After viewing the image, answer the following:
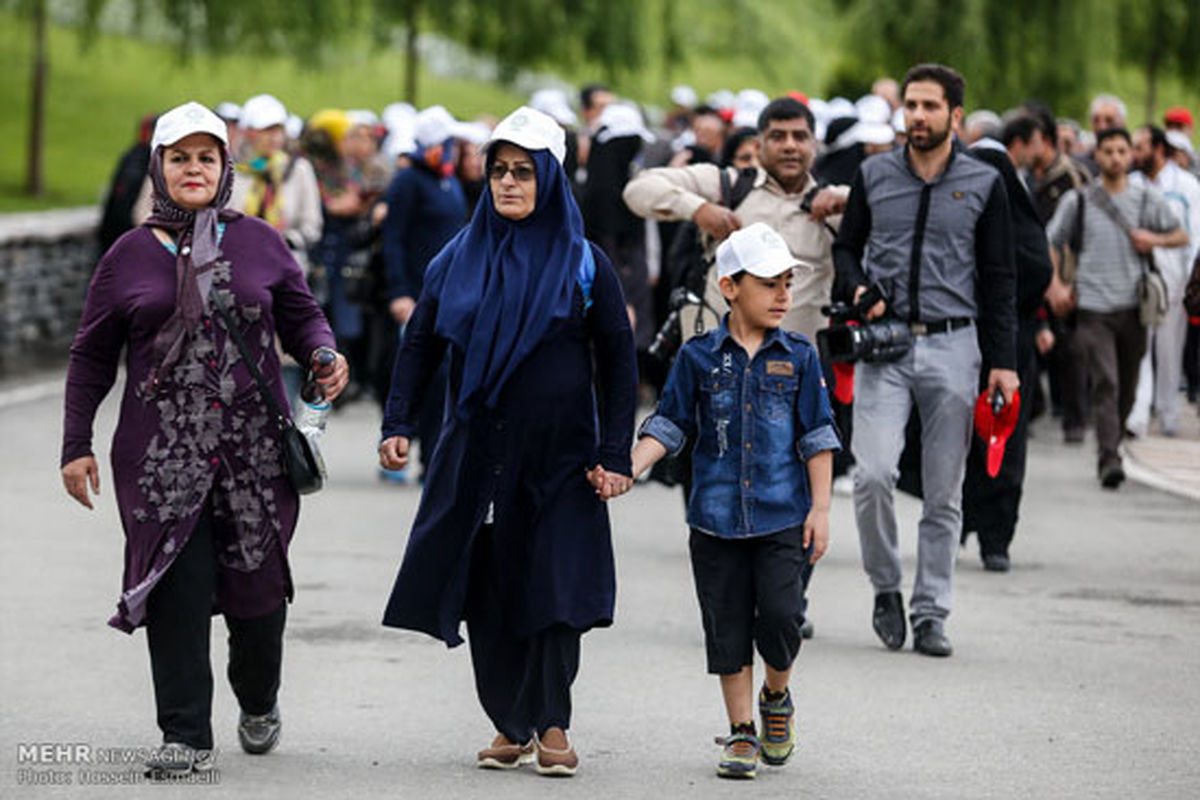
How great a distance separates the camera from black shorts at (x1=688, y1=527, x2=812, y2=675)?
7.51 metres

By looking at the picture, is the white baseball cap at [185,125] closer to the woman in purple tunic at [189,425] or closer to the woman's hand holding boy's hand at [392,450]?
the woman in purple tunic at [189,425]

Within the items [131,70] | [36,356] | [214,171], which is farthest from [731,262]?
[131,70]

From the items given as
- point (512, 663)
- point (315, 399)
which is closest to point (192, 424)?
point (315, 399)

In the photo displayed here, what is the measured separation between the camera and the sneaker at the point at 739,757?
7.37 metres

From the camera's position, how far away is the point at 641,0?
34156mm

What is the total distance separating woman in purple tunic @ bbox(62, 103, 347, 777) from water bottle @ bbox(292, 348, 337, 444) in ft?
0.11

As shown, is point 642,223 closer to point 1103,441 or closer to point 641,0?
point 1103,441

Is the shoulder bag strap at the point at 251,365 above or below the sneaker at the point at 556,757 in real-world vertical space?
above

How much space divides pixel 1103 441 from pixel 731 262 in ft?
26.3

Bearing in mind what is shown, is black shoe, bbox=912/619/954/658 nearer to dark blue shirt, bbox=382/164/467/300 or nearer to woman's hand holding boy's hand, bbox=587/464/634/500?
woman's hand holding boy's hand, bbox=587/464/634/500

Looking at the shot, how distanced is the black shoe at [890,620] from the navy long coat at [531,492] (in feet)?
7.54

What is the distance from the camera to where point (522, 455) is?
7484mm

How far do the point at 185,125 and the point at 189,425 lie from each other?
0.78 m

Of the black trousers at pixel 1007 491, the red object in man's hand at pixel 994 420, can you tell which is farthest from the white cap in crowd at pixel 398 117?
the red object in man's hand at pixel 994 420
